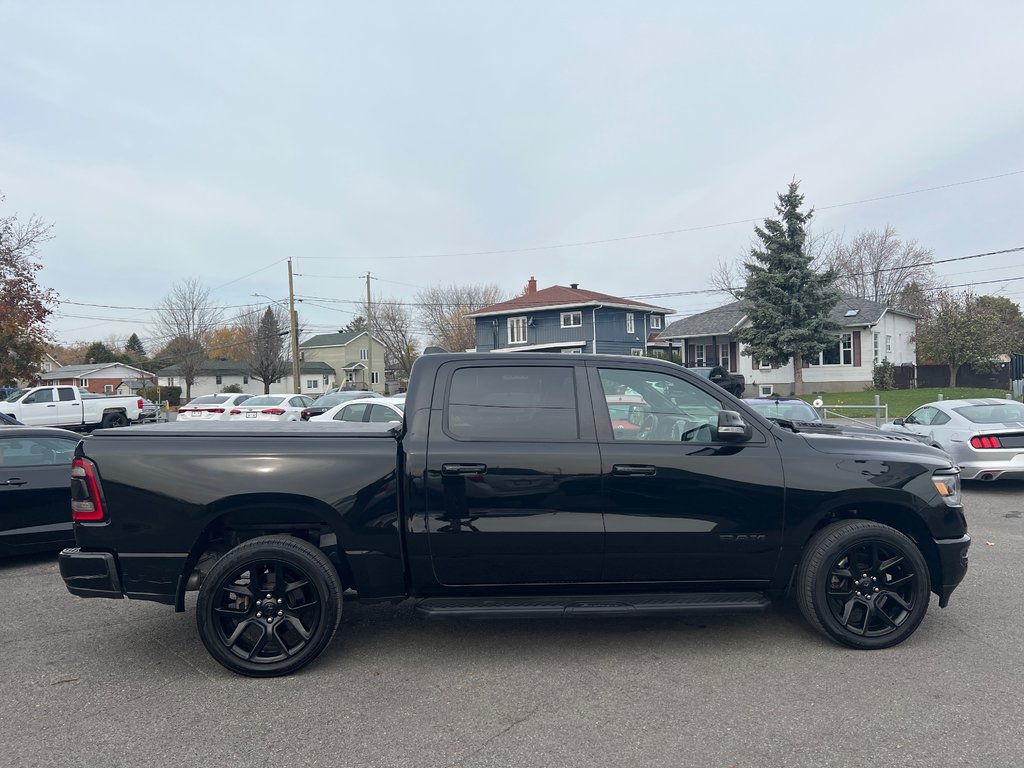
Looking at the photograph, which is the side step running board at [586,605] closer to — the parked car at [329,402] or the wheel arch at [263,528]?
the wheel arch at [263,528]

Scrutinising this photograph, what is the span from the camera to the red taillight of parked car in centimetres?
1018

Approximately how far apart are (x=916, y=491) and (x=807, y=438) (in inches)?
29.2

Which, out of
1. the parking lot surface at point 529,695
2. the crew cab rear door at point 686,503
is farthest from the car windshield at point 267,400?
the crew cab rear door at point 686,503

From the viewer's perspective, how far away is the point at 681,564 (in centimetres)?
443

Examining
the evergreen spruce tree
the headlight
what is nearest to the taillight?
the headlight

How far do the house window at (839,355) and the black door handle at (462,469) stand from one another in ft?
115

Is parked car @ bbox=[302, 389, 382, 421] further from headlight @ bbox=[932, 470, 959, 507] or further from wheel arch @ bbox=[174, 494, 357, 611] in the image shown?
headlight @ bbox=[932, 470, 959, 507]

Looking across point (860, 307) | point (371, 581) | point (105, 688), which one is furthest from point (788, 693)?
point (860, 307)

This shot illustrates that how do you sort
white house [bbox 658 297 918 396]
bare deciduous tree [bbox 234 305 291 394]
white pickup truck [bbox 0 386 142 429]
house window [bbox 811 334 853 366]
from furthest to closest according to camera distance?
bare deciduous tree [bbox 234 305 291 394] < house window [bbox 811 334 853 366] < white house [bbox 658 297 918 396] < white pickup truck [bbox 0 386 142 429]

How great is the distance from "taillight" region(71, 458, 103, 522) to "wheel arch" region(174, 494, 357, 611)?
59 cm

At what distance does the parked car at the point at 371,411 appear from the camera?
13523mm

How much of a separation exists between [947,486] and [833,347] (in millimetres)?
33229

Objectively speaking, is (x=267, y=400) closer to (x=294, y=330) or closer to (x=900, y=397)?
(x=294, y=330)

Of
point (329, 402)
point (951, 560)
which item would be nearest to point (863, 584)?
point (951, 560)
